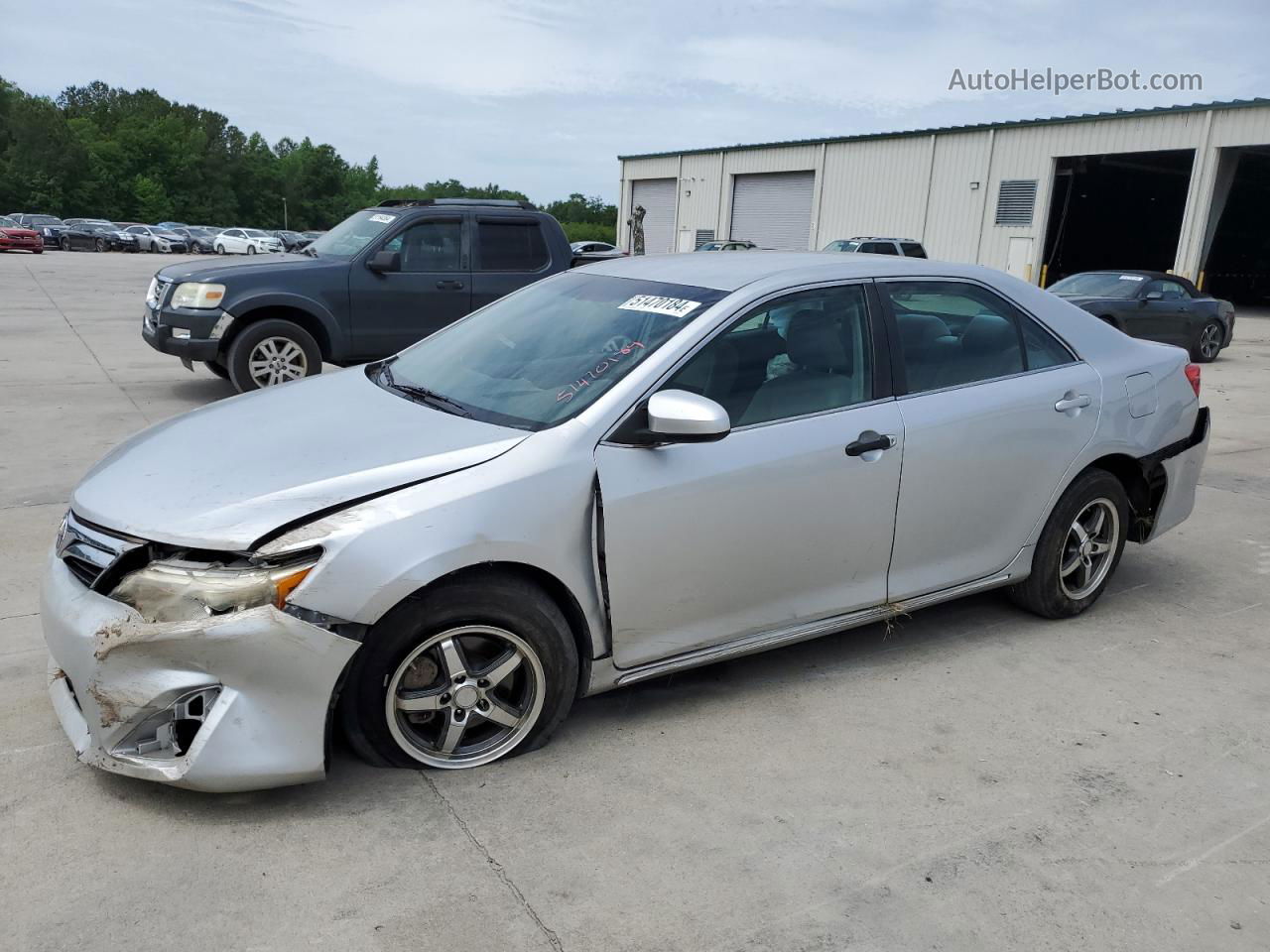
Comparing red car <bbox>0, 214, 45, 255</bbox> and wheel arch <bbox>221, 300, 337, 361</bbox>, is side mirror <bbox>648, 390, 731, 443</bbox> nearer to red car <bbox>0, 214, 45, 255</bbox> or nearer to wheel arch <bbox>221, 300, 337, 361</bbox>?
wheel arch <bbox>221, 300, 337, 361</bbox>

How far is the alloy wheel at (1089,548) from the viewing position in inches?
180

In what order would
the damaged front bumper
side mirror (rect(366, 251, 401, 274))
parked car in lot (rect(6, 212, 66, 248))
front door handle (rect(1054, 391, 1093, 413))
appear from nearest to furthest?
the damaged front bumper → front door handle (rect(1054, 391, 1093, 413)) → side mirror (rect(366, 251, 401, 274)) → parked car in lot (rect(6, 212, 66, 248))

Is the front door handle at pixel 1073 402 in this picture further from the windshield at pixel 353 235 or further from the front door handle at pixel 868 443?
the windshield at pixel 353 235

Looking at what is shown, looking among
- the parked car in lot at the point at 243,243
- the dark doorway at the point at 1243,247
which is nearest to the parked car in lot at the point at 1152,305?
the dark doorway at the point at 1243,247

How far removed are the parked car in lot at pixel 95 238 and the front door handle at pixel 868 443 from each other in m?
53.1

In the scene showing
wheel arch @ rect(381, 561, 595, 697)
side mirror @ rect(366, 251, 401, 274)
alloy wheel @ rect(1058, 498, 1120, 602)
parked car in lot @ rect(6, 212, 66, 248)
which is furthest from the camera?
parked car in lot @ rect(6, 212, 66, 248)

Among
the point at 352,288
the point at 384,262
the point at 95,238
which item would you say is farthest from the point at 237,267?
the point at 95,238

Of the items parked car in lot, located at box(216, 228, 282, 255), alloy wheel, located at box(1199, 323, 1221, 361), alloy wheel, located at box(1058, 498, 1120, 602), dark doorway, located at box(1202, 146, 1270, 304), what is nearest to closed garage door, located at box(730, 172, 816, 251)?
dark doorway, located at box(1202, 146, 1270, 304)

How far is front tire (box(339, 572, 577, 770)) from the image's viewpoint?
292cm

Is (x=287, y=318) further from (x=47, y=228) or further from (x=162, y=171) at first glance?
(x=162, y=171)

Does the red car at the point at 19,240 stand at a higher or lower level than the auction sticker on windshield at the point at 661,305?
lower

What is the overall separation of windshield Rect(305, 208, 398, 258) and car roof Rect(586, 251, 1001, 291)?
5.62 meters

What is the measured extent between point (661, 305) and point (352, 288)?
20.4 ft

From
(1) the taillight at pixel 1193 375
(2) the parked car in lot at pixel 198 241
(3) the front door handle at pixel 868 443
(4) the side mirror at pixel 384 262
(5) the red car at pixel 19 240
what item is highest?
(4) the side mirror at pixel 384 262
